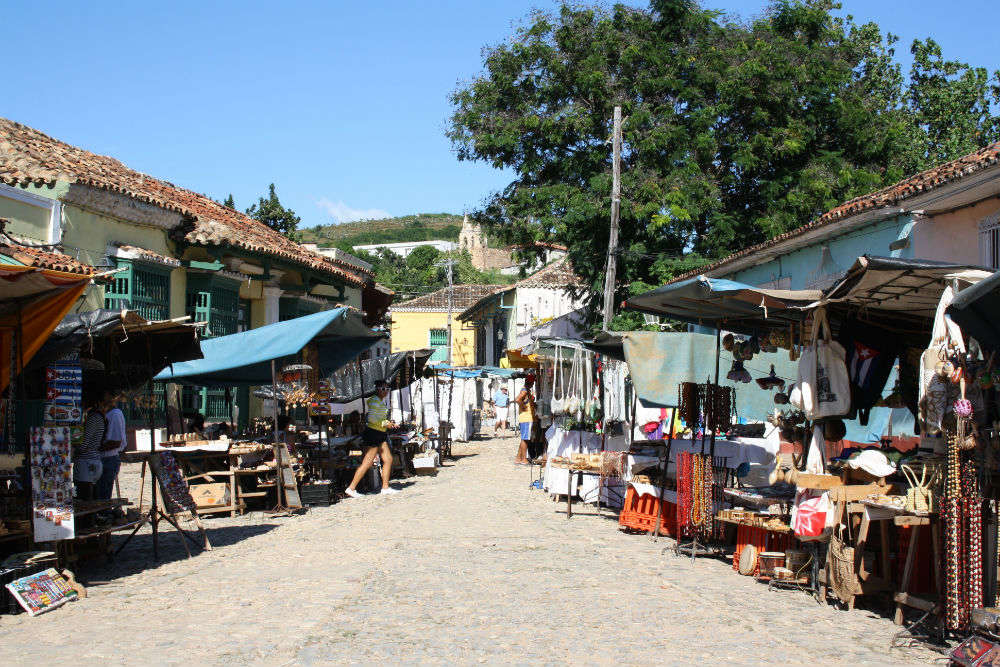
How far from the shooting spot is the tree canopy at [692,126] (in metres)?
25.6

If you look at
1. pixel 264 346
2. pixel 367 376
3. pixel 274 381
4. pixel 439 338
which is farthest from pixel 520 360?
pixel 439 338

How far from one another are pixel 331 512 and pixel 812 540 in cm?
768

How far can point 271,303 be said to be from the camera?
2358 cm

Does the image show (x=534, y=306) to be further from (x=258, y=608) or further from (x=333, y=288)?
(x=258, y=608)

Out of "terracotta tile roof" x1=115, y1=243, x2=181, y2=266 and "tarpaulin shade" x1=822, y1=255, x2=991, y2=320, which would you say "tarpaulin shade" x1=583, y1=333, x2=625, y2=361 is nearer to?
"tarpaulin shade" x1=822, y1=255, x2=991, y2=320

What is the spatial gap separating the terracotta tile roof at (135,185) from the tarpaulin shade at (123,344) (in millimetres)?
6092

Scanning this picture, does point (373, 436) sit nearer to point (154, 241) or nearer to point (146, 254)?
point (146, 254)

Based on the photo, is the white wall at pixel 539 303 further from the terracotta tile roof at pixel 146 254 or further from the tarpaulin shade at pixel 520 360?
the terracotta tile roof at pixel 146 254

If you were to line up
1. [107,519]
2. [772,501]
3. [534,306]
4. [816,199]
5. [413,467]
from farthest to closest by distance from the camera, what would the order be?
[534,306], [816,199], [413,467], [107,519], [772,501]

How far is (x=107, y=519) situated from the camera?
31.2 ft

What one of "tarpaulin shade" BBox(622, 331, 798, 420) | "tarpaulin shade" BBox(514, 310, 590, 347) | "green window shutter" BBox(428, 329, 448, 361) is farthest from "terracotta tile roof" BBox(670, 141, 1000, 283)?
"green window shutter" BBox(428, 329, 448, 361)

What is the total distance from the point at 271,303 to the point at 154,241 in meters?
5.26

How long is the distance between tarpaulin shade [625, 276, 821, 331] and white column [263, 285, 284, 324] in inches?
550

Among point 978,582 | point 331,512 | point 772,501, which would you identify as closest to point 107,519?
point 331,512
